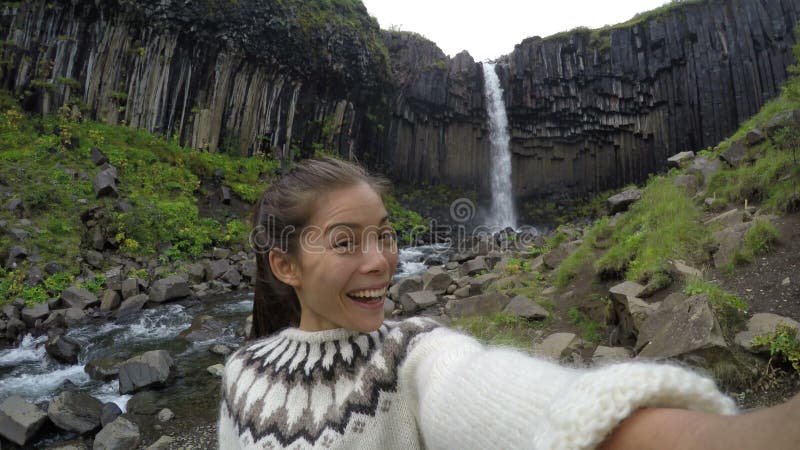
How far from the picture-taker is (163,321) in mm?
9805

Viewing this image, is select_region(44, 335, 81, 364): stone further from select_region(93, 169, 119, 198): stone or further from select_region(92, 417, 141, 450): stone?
select_region(93, 169, 119, 198): stone

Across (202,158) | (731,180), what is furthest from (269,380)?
(202,158)

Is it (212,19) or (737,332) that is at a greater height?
(212,19)

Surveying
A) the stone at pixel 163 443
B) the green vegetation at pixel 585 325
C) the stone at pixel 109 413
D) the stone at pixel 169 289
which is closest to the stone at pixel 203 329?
the stone at pixel 169 289

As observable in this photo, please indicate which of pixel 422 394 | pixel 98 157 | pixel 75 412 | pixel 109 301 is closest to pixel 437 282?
pixel 75 412

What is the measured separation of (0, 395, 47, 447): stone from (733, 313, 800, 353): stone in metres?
7.45

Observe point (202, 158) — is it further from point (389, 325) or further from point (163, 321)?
point (389, 325)

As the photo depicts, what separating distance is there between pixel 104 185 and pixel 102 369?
9196mm

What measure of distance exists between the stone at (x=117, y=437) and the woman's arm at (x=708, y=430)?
19.1 feet

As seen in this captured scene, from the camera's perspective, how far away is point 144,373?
21.6 feet

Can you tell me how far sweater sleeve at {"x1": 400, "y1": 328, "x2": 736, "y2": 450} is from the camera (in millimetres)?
734

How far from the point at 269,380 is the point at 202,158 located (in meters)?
19.8

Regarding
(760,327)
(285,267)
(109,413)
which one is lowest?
(109,413)

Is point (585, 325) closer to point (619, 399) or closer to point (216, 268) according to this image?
point (619, 399)
